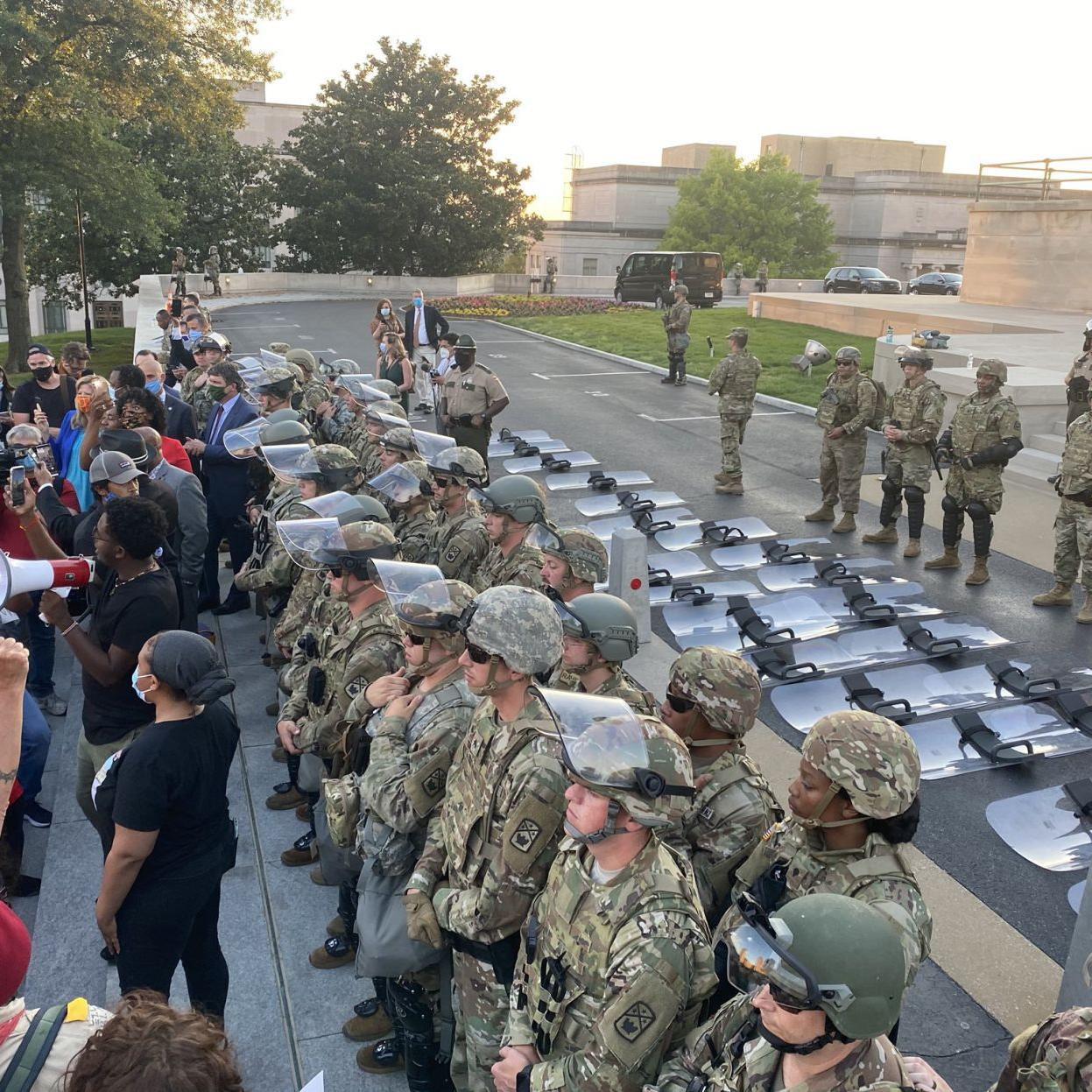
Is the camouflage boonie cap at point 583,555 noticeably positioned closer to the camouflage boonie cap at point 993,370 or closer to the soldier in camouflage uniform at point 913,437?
the camouflage boonie cap at point 993,370

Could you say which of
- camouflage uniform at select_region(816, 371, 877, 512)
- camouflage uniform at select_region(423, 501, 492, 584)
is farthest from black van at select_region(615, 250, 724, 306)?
camouflage uniform at select_region(423, 501, 492, 584)

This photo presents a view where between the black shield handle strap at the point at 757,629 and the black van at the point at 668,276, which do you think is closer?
the black shield handle strap at the point at 757,629

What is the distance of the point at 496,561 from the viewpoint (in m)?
6.46

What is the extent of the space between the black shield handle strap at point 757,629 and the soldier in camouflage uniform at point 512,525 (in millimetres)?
2401

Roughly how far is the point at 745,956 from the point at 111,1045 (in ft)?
4.28

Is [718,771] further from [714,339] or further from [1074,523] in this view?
[714,339]

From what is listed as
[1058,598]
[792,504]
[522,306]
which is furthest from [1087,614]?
[522,306]

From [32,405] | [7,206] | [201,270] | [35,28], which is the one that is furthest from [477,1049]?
[201,270]

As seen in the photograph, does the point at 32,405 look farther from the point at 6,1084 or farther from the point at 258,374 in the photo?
→ the point at 6,1084

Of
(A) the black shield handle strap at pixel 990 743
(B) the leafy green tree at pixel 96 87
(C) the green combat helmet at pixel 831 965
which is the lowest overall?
(A) the black shield handle strap at pixel 990 743

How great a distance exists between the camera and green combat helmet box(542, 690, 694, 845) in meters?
2.74

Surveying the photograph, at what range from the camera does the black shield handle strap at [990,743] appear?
6.45 metres

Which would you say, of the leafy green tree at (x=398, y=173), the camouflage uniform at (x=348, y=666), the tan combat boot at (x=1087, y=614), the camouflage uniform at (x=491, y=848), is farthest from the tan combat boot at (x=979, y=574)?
the leafy green tree at (x=398, y=173)

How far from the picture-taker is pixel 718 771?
3842mm
